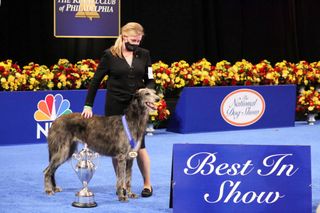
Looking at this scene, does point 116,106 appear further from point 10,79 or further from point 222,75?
point 222,75

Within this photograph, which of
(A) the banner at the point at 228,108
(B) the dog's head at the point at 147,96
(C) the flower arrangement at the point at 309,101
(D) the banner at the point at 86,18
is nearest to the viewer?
(B) the dog's head at the point at 147,96

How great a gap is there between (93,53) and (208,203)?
7249 millimetres

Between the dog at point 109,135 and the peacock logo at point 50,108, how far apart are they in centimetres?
316

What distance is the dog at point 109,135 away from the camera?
568cm

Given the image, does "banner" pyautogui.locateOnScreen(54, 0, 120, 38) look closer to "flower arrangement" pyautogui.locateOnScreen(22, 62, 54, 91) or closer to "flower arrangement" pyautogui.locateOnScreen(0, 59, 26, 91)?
"flower arrangement" pyautogui.locateOnScreen(22, 62, 54, 91)

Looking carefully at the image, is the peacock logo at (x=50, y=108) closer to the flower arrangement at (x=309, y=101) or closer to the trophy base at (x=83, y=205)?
the trophy base at (x=83, y=205)

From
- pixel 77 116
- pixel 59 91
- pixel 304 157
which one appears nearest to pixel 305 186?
pixel 304 157

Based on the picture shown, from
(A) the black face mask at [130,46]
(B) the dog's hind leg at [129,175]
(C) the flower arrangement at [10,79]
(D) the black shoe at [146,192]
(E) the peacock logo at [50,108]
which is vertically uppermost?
(A) the black face mask at [130,46]

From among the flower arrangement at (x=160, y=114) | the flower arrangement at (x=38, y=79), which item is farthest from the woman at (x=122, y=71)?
the flower arrangement at (x=160, y=114)

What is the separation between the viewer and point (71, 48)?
1148cm

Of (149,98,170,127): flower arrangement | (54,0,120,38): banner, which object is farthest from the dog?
(54,0,120,38): banner

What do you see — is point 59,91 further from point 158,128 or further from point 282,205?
point 282,205

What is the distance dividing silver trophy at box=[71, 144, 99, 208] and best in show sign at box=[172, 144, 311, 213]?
998mm

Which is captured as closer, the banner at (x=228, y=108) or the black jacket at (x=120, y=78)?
the black jacket at (x=120, y=78)
